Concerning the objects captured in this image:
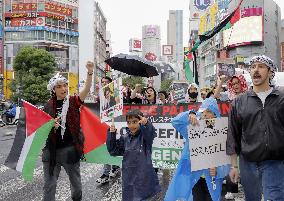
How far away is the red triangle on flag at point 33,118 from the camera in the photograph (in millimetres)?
5608

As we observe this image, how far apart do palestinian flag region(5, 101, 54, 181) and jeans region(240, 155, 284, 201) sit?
2582mm

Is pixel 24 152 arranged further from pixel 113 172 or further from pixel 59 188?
pixel 113 172

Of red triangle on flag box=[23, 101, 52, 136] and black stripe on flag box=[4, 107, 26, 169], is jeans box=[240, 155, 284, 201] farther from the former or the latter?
black stripe on flag box=[4, 107, 26, 169]

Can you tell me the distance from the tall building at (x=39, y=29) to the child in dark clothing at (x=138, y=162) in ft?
227

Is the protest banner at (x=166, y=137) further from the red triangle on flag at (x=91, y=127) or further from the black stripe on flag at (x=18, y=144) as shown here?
the black stripe on flag at (x=18, y=144)

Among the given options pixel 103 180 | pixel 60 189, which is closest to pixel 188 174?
pixel 60 189

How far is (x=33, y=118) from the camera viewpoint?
18.8 feet

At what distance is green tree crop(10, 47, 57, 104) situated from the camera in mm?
48094

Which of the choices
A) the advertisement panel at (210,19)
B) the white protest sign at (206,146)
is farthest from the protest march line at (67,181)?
the advertisement panel at (210,19)

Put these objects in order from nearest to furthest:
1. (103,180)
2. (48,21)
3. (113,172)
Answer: (103,180) → (113,172) → (48,21)

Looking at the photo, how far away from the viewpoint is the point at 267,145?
12.3ft

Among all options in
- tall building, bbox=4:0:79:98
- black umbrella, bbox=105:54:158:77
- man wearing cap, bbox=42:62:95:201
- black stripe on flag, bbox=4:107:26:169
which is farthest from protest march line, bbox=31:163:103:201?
→ tall building, bbox=4:0:79:98

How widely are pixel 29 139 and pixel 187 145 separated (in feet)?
7.18

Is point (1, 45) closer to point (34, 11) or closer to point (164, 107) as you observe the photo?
point (34, 11)
